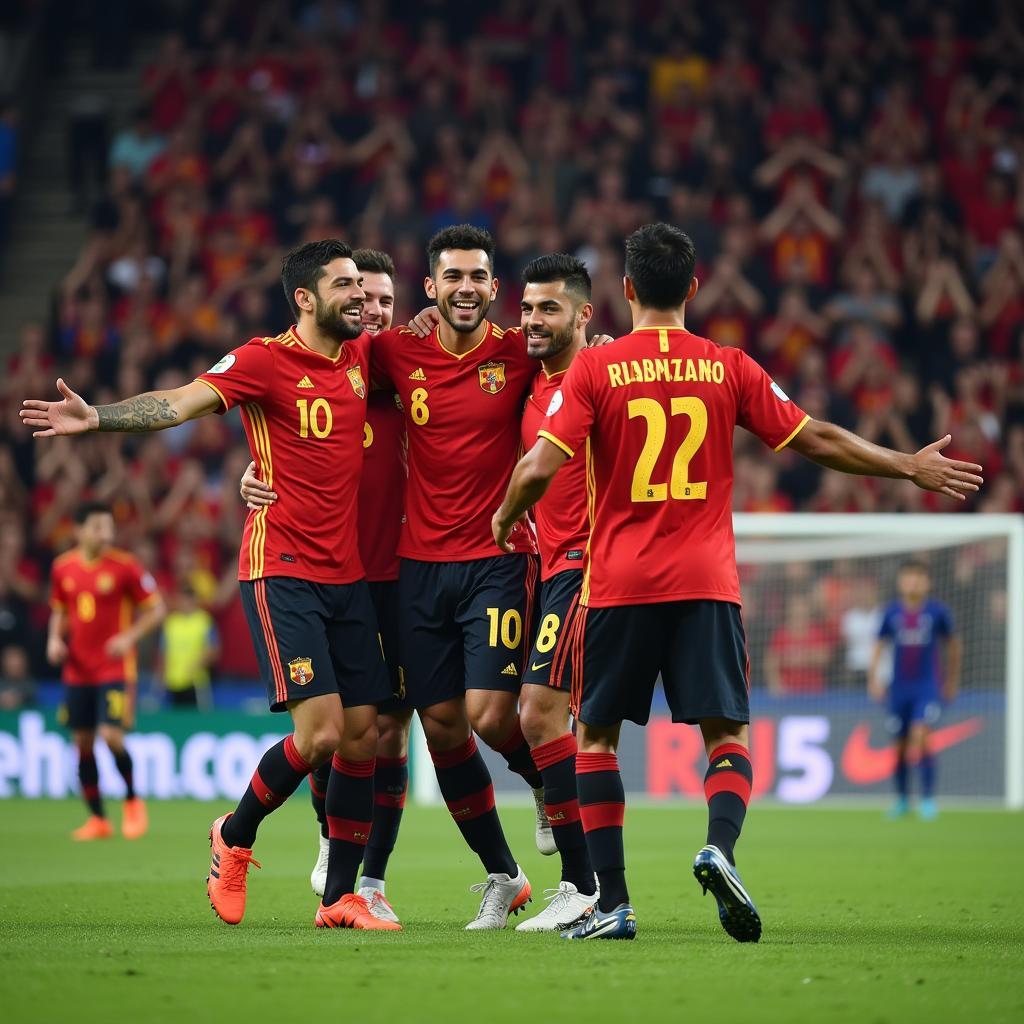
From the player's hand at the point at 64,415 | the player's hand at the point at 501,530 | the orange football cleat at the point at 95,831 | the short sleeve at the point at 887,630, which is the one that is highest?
the player's hand at the point at 64,415

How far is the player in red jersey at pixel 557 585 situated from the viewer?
6988 mm

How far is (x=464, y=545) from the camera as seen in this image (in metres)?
7.21

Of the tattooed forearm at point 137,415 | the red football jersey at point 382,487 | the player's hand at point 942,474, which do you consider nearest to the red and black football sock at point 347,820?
Result: the red football jersey at point 382,487

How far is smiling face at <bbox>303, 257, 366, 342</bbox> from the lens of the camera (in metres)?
7.12

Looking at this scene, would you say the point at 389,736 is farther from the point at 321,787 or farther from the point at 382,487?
the point at 382,487

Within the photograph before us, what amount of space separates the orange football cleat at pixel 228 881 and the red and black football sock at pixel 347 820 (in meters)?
0.32

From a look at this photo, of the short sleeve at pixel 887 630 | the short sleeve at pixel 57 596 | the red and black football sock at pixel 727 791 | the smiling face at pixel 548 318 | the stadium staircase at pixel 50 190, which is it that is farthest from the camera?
the stadium staircase at pixel 50 190

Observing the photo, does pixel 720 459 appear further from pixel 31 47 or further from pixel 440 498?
pixel 31 47

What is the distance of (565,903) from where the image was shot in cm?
693

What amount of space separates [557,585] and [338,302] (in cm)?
141

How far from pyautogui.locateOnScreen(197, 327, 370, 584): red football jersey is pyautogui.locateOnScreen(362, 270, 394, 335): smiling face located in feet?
3.33

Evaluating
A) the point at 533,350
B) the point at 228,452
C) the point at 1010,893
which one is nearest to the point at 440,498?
the point at 533,350

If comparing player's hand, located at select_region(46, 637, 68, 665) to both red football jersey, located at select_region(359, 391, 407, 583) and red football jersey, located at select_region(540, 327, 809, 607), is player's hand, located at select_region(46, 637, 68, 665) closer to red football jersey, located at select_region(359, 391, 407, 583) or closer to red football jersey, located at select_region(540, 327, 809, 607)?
red football jersey, located at select_region(359, 391, 407, 583)

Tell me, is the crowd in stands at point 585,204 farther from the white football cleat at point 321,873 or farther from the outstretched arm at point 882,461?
the outstretched arm at point 882,461
